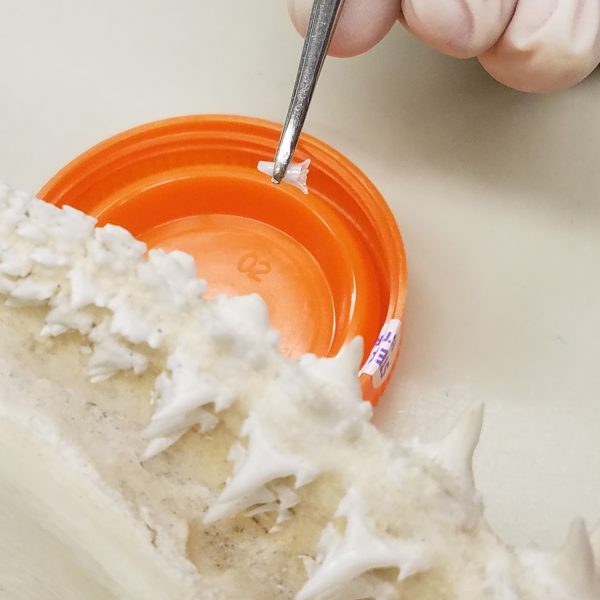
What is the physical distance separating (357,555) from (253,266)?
1.36 ft

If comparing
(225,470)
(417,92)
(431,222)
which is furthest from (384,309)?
(225,470)

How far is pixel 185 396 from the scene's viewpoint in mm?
260

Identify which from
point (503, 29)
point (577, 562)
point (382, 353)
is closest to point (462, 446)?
point (577, 562)

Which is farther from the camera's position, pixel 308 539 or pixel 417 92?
pixel 417 92

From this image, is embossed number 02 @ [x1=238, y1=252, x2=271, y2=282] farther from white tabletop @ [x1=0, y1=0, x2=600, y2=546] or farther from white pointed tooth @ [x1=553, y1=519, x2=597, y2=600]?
white pointed tooth @ [x1=553, y1=519, x2=597, y2=600]

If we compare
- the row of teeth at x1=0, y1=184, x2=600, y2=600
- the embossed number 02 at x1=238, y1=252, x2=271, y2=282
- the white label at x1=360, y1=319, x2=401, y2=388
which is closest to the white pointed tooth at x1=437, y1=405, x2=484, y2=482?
the row of teeth at x1=0, y1=184, x2=600, y2=600

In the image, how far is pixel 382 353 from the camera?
50cm

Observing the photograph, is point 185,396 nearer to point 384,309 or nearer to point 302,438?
point 302,438

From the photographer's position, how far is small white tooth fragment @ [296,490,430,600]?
24 centimetres

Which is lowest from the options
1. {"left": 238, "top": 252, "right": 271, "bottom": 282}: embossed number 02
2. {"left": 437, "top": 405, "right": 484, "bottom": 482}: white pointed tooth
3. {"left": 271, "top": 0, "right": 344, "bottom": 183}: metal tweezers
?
{"left": 437, "top": 405, "right": 484, "bottom": 482}: white pointed tooth

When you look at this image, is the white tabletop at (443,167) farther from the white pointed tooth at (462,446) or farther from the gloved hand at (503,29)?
the white pointed tooth at (462,446)

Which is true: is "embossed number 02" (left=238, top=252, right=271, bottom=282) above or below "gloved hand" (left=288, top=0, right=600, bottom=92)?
below

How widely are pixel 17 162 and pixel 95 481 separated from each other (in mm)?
474

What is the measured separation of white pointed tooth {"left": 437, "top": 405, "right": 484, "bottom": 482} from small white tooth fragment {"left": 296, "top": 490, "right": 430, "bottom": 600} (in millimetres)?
33
